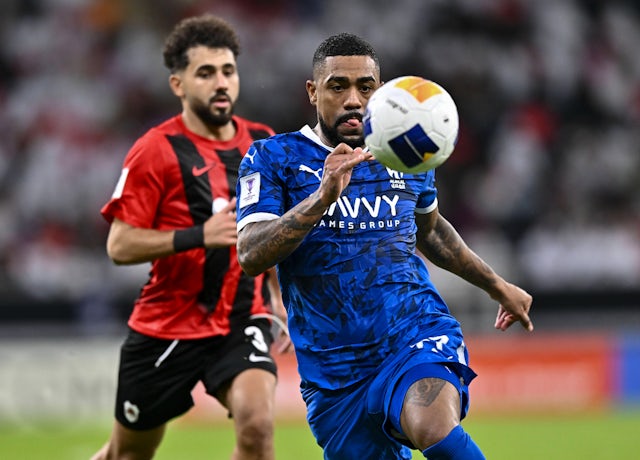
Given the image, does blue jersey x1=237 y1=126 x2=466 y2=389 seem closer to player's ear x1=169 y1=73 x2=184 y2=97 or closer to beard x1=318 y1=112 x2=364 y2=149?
beard x1=318 y1=112 x2=364 y2=149

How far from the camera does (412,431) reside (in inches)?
185

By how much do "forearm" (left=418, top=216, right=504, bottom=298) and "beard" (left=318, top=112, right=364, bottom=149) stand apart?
2.67 ft

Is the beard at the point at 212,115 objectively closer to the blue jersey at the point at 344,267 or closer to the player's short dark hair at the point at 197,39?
the player's short dark hair at the point at 197,39

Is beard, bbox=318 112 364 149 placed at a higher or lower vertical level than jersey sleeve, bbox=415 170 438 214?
higher

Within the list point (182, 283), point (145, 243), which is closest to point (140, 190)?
point (145, 243)

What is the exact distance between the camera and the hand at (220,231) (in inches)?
250

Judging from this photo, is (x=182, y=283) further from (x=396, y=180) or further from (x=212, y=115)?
(x=396, y=180)

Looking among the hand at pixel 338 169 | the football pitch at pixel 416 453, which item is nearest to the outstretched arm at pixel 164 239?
the hand at pixel 338 169

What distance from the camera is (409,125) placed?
4.55m

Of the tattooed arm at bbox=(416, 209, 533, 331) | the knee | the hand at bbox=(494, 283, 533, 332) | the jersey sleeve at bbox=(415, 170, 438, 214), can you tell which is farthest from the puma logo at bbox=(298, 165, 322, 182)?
the knee

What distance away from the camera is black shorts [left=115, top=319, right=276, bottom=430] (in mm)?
6668

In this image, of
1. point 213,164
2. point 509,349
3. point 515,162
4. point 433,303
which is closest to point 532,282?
point 509,349

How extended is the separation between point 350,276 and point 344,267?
0.05 meters

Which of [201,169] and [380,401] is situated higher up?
[201,169]
